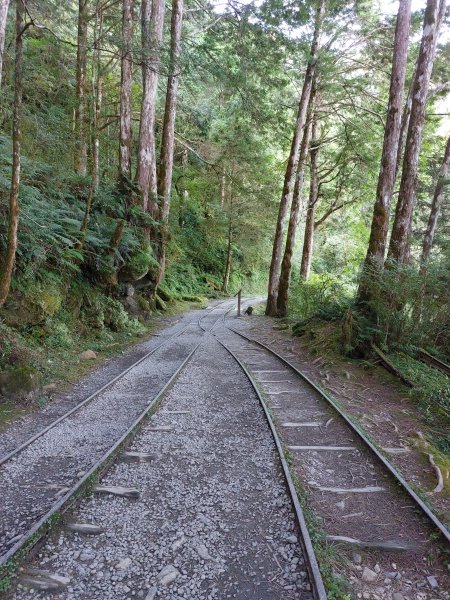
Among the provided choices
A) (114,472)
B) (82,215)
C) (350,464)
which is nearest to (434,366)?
(350,464)

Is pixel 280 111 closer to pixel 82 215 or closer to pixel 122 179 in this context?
pixel 122 179

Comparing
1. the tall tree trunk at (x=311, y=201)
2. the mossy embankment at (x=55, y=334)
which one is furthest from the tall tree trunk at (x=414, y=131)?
the tall tree trunk at (x=311, y=201)

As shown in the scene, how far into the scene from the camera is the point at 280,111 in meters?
15.8

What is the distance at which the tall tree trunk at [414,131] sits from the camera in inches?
356

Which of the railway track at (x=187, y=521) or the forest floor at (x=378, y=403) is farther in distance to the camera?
the forest floor at (x=378, y=403)

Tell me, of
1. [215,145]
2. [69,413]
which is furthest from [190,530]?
[215,145]

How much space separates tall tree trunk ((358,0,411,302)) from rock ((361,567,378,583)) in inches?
272

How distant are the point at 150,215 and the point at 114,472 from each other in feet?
36.8

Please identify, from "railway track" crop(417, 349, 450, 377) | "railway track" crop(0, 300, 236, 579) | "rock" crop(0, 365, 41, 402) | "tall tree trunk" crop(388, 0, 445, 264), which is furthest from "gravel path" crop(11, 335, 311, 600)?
"tall tree trunk" crop(388, 0, 445, 264)

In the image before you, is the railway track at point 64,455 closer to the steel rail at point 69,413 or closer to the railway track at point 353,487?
the steel rail at point 69,413

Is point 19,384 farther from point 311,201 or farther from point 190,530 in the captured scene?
point 311,201

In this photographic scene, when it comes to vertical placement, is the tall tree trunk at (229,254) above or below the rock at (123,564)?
above

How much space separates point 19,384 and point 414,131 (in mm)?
10617

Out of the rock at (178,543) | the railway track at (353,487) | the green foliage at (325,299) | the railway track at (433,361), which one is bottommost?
the rock at (178,543)
